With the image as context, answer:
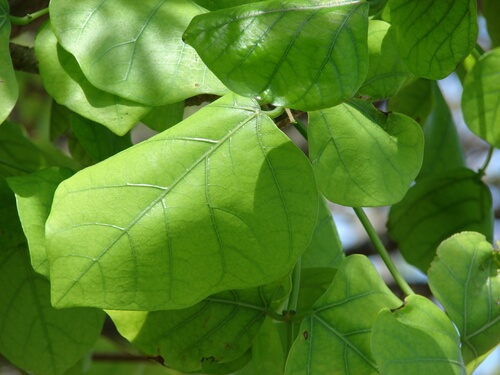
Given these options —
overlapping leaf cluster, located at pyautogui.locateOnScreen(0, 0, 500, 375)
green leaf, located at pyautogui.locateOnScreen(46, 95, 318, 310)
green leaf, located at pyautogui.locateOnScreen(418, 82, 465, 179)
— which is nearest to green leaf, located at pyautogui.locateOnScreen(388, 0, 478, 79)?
overlapping leaf cluster, located at pyautogui.locateOnScreen(0, 0, 500, 375)

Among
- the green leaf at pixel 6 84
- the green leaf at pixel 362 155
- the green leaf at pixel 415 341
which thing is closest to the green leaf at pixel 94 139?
the green leaf at pixel 6 84

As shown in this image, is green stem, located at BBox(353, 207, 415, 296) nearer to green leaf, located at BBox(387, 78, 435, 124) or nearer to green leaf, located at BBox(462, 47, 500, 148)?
green leaf, located at BBox(462, 47, 500, 148)

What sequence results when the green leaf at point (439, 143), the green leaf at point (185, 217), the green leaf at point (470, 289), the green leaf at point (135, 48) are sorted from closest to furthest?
the green leaf at point (185, 217), the green leaf at point (135, 48), the green leaf at point (470, 289), the green leaf at point (439, 143)

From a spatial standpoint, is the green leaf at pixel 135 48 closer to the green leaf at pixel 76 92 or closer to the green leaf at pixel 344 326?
the green leaf at pixel 76 92

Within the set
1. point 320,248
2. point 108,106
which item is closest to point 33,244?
point 108,106

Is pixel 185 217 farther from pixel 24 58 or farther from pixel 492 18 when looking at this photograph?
pixel 492 18

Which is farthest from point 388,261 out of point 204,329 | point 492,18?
point 492,18
